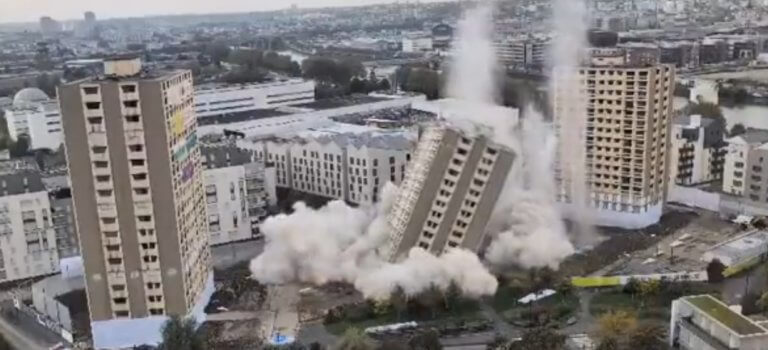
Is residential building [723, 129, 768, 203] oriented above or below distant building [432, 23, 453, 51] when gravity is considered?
below

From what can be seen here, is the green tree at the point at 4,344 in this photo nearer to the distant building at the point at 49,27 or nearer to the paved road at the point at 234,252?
the paved road at the point at 234,252

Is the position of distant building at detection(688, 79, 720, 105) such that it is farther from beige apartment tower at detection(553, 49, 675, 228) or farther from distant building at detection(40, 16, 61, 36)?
distant building at detection(40, 16, 61, 36)

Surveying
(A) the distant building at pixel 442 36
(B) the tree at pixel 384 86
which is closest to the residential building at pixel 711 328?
(B) the tree at pixel 384 86

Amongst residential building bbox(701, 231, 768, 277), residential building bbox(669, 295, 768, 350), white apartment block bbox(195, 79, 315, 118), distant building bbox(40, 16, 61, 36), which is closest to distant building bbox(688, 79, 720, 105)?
residential building bbox(701, 231, 768, 277)

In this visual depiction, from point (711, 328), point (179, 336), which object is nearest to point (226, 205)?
point (179, 336)

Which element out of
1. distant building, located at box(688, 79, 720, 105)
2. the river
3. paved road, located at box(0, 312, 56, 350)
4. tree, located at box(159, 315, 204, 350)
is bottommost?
paved road, located at box(0, 312, 56, 350)
